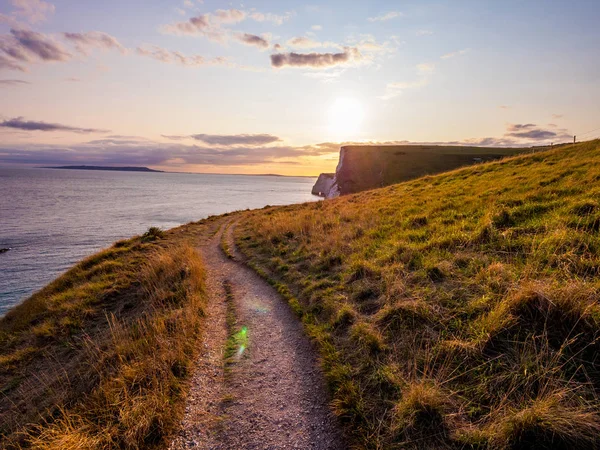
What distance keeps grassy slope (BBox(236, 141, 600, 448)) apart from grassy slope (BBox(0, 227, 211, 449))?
3.61 metres

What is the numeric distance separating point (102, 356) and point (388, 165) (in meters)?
87.2

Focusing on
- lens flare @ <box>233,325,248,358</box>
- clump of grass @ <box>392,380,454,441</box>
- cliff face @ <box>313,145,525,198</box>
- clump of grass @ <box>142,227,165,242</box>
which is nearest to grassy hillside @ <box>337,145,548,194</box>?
cliff face @ <box>313,145,525,198</box>

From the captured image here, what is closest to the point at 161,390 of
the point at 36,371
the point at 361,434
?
the point at 361,434

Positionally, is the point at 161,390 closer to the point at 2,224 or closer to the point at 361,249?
the point at 361,249

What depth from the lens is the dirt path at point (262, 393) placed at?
4953mm

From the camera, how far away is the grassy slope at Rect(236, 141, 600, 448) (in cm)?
433

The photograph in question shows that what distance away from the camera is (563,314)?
5316mm

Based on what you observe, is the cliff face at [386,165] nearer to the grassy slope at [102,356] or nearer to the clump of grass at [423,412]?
the grassy slope at [102,356]

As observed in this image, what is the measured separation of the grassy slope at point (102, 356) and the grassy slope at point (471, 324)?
361 centimetres

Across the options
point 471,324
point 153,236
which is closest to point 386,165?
point 153,236

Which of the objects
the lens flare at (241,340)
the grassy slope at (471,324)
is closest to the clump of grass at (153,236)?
the grassy slope at (471,324)

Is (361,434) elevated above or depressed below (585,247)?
below

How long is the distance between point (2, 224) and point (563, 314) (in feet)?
218

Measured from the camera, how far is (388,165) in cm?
8500
